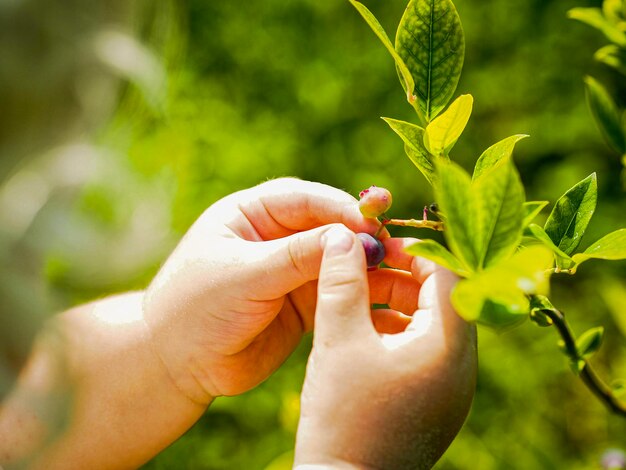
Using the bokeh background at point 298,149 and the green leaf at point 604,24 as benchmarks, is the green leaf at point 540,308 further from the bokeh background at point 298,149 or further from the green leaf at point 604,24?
the bokeh background at point 298,149

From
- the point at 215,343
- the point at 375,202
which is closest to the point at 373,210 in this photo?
the point at 375,202

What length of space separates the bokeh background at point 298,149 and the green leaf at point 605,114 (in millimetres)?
1132

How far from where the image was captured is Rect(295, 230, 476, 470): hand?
0.58 meters

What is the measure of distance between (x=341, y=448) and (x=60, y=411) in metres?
0.55

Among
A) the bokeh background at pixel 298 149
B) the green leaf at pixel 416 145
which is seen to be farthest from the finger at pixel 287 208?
the bokeh background at pixel 298 149

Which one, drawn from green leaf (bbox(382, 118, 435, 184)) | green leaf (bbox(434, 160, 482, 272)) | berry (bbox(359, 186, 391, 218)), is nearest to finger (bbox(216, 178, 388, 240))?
berry (bbox(359, 186, 391, 218))

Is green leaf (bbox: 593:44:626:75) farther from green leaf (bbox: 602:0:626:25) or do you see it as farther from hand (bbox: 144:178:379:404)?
hand (bbox: 144:178:379:404)

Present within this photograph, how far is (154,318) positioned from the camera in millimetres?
941

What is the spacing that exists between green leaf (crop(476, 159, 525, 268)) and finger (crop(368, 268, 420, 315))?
375mm

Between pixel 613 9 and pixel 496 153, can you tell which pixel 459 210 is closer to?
pixel 496 153

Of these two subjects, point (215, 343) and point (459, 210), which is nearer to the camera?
point (459, 210)

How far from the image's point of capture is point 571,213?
22.9 inches

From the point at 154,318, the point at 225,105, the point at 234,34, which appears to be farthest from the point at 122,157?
the point at 154,318

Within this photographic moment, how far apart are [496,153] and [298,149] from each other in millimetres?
1349
